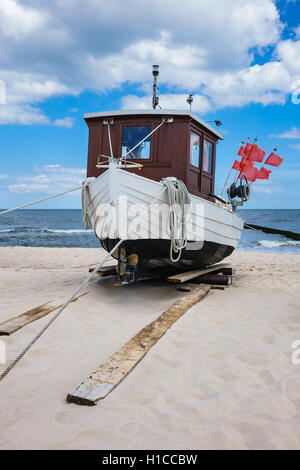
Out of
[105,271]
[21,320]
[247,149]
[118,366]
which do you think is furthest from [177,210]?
[247,149]

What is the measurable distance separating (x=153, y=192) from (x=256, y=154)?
13.6ft

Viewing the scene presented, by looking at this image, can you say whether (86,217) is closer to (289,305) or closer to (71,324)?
(71,324)

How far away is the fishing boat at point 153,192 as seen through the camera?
16.1ft

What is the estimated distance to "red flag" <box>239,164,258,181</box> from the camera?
8.09 metres

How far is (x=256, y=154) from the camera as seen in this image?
802 cm

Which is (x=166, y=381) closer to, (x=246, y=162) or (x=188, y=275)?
(x=188, y=275)

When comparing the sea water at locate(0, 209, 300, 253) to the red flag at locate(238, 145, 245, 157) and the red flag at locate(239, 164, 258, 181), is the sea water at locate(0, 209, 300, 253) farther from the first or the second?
the red flag at locate(238, 145, 245, 157)

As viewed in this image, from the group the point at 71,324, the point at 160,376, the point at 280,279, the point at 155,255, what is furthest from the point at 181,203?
the point at 280,279

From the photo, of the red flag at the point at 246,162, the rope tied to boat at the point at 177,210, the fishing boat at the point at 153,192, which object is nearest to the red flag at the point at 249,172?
the red flag at the point at 246,162

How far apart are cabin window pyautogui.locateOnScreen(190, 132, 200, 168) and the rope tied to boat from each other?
1081mm

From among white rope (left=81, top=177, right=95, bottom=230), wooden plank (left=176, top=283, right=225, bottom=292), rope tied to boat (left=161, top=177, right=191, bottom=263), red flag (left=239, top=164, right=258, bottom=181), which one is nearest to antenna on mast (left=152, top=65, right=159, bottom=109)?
white rope (left=81, top=177, right=95, bottom=230)

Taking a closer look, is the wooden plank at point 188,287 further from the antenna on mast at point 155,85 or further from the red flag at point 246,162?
the antenna on mast at point 155,85

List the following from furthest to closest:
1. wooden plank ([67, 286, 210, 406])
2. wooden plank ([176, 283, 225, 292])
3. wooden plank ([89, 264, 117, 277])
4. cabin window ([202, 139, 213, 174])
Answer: cabin window ([202, 139, 213, 174]) < wooden plank ([89, 264, 117, 277]) < wooden plank ([176, 283, 225, 292]) < wooden plank ([67, 286, 210, 406])

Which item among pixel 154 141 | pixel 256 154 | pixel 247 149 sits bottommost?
pixel 154 141
